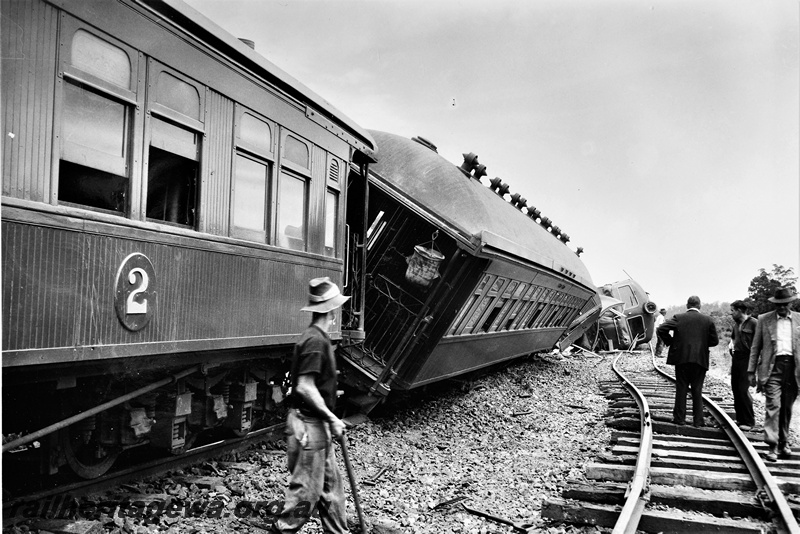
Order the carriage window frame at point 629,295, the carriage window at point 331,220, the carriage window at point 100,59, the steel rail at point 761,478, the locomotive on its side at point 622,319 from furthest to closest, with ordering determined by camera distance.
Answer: the carriage window frame at point 629,295 → the locomotive on its side at point 622,319 → the carriage window at point 331,220 → the steel rail at point 761,478 → the carriage window at point 100,59

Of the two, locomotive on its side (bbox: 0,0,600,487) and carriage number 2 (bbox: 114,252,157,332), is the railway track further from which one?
carriage number 2 (bbox: 114,252,157,332)

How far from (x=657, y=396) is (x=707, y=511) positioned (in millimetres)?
6774

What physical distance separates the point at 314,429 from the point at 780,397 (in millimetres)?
5645

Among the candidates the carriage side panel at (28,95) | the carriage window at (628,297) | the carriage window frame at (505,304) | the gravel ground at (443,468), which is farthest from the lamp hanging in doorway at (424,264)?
the carriage window at (628,297)

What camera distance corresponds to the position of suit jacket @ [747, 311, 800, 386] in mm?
6941

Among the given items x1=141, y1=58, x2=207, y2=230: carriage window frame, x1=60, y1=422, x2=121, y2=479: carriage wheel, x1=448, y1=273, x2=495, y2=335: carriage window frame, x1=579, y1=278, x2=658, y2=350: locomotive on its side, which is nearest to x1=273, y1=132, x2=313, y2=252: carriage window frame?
x1=141, y1=58, x2=207, y2=230: carriage window frame

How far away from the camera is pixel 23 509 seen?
4.26 m

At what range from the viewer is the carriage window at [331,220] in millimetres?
7262

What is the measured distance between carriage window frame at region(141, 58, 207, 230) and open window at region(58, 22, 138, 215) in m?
0.15

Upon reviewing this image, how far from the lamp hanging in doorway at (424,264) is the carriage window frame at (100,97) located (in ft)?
15.5

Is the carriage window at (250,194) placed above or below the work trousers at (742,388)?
above

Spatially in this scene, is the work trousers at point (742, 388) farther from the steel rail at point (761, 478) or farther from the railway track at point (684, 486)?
the steel rail at point (761, 478)

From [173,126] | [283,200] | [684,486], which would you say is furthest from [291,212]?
[684,486]

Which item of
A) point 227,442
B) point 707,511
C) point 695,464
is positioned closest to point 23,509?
point 227,442
